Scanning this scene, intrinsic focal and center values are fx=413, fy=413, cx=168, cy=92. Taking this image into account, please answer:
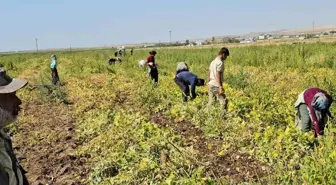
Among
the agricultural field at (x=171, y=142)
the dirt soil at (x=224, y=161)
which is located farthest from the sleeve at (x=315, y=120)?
the dirt soil at (x=224, y=161)

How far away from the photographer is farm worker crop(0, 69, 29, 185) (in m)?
2.28

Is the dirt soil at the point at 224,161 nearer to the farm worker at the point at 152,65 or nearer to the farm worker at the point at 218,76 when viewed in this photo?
the farm worker at the point at 218,76

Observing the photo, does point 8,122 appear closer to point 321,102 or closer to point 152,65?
point 321,102

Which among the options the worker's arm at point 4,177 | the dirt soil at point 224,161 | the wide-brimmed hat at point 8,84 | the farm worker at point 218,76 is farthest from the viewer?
the farm worker at point 218,76

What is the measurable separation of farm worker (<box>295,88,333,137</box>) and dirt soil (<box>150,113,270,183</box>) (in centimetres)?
82

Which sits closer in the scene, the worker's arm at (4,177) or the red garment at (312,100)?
the worker's arm at (4,177)

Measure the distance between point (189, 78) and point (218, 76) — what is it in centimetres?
193

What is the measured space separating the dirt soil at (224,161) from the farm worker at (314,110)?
0.82m

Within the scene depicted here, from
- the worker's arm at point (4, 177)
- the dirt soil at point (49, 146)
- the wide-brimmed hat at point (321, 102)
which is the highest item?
the worker's arm at point (4, 177)

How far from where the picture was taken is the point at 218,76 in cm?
778

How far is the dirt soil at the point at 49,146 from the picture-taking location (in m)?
5.74

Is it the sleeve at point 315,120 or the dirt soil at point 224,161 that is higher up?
the sleeve at point 315,120

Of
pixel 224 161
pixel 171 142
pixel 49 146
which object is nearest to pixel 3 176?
pixel 224 161

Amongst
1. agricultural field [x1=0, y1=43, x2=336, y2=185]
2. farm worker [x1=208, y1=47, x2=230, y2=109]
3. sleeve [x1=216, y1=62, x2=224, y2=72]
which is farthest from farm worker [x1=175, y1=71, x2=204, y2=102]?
sleeve [x1=216, y1=62, x2=224, y2=72]
